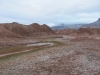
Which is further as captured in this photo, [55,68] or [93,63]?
[93,63]

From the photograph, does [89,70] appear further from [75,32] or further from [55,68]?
[75,32]

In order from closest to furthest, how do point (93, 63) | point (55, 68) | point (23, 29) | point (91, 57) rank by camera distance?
point (55, 68) < point (93, 63) < point (91, 57) < point (23, 29)

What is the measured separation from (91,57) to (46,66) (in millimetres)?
11928

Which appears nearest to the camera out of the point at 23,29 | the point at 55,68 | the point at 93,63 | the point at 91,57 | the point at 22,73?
the point at 22,73

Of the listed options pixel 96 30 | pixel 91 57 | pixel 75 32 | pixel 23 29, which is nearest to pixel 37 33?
pixel 23 29

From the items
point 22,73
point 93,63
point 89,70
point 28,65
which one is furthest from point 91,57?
point 22,73

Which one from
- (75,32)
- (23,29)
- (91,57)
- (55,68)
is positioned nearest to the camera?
(55,68)

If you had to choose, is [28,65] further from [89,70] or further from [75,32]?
[75,32]

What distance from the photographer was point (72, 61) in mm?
37594

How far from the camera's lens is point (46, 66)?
33938 millimetres

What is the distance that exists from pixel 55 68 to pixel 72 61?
20.0 feet

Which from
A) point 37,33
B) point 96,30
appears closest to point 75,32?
point 96,30

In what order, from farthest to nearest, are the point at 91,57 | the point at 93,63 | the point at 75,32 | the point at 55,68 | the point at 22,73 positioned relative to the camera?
1. the point at 75,32
2. the point at 91,57
3. the point at 93,63
4. the point at 55,68
5. the point at 22,73

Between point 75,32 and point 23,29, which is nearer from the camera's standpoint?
point 23,29
